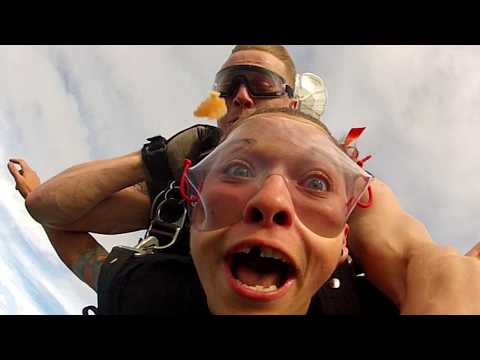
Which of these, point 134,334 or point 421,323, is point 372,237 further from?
point 134,334

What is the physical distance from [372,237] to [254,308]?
2.29 ft

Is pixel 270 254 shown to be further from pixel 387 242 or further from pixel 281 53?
pixel 281 53

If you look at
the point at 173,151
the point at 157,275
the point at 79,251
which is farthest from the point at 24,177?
the point at 157,275

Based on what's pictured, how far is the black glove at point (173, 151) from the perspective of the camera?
2199 mm

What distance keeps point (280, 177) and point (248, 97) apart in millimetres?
1591

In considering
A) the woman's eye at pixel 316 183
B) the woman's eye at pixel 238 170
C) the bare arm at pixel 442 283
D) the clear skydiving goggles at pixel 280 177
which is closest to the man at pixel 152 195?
the bare arm at pixel 442 283

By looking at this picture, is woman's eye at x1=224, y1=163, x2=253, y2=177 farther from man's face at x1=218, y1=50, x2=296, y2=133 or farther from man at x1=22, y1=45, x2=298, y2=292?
man's face at x1=218, y1=50, x2=296, y2=133

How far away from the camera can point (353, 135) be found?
7.04 ft

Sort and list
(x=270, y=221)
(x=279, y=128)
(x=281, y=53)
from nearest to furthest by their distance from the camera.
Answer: (x=270, y=221) < (x=279, y=128) < (x=281, y=53)

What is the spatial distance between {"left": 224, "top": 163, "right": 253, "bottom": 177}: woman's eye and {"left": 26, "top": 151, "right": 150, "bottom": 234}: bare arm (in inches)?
40.2

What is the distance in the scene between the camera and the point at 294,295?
120 cm

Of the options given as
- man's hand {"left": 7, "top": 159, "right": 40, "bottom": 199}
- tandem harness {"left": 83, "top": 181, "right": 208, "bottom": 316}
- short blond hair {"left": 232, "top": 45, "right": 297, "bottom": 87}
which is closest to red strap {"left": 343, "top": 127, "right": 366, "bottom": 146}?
tandem harness {"left": 83, "top": 181, "right": 208, "bottom": 316}

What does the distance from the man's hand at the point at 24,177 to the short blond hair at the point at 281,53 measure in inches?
69.2
